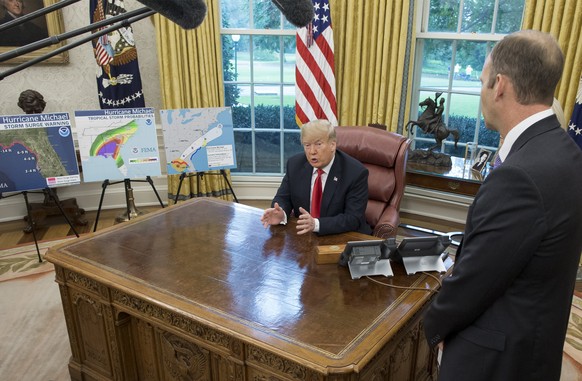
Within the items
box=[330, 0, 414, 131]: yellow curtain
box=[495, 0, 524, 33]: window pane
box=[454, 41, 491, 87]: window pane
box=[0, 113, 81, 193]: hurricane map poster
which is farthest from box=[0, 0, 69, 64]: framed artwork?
box=[495, 0, 524, 33]: window pane

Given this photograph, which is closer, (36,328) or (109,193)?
(36,328)

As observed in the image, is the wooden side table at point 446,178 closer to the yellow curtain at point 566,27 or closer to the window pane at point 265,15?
the yellow curtain at point 566,27

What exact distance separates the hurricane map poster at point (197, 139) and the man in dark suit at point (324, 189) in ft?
5.00

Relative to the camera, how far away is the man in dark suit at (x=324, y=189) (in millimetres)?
2430

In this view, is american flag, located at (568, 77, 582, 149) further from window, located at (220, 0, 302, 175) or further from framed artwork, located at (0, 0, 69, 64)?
framed artwork, located at (0, 0, 69, 64)

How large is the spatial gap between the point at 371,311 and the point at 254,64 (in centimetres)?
372

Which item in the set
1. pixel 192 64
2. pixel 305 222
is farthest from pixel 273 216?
pixel 192 64

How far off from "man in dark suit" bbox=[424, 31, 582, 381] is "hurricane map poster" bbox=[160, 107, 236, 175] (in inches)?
122

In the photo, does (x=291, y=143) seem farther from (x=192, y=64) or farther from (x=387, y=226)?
(x=387, y=226)

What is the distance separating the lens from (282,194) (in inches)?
109

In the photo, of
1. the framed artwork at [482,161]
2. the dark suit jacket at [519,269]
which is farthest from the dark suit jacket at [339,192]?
the framed artwork at [482,161]

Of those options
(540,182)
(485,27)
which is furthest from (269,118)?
→ (540,182)

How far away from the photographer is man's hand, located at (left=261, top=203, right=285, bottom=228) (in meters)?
2.46

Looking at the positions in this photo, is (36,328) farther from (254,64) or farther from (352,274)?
(254,64)
